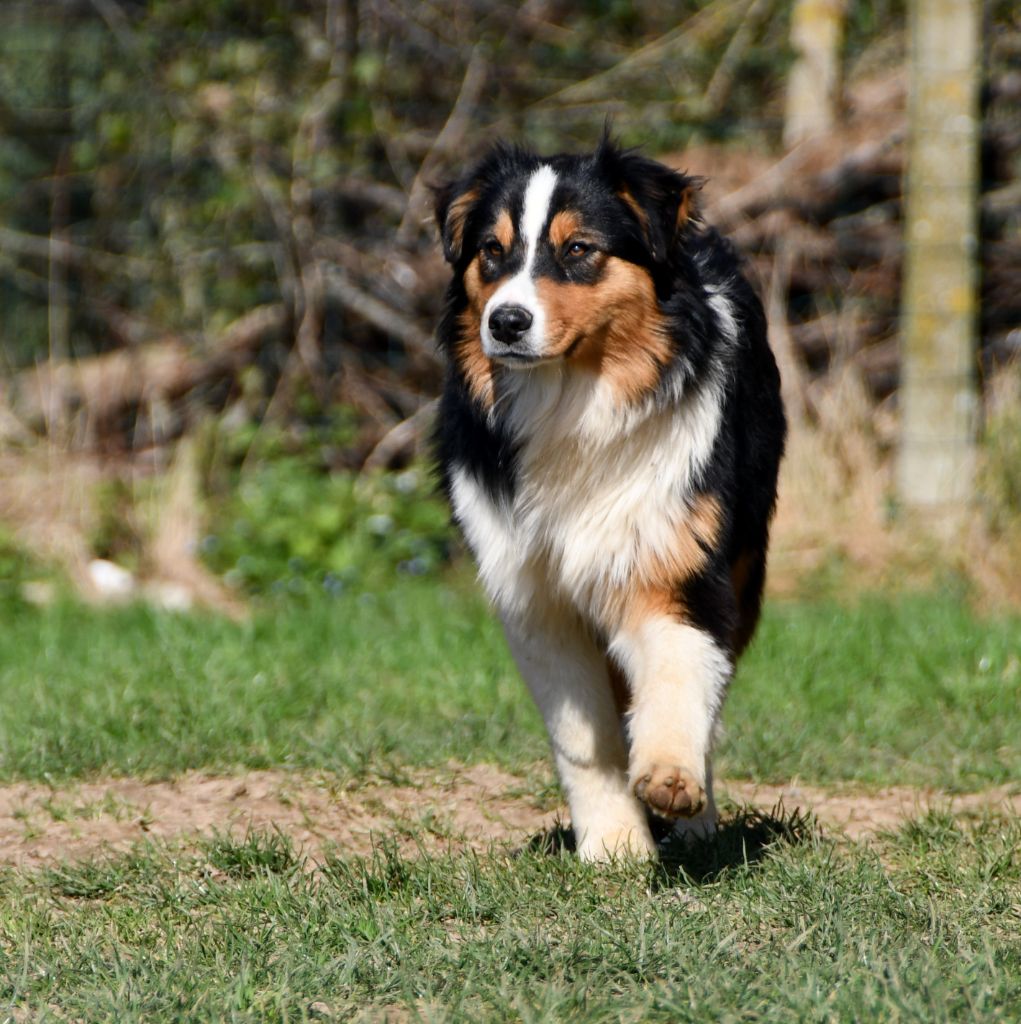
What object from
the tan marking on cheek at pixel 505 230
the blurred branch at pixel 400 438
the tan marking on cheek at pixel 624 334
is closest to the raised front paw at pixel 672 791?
the tan marking on cheek at pixel 624 334

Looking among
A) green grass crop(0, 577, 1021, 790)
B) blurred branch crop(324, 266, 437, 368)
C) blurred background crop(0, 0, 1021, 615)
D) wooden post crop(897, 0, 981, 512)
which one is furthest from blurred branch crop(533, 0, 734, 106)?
green grass crop(0, 577, 1021, 790)

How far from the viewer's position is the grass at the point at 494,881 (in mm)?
3006

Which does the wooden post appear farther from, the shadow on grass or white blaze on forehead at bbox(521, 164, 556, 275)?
white blaze on forehead at bbox(521, 164, 556, 275)

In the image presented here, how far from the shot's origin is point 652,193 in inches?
159

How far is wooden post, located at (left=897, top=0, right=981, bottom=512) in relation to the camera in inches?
332

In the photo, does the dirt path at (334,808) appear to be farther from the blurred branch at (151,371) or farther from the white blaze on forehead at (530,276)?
the blurred branch at (151,371)

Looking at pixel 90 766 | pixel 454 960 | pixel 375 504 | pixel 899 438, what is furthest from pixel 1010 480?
pixel 454 960

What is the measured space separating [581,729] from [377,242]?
6.66 metres

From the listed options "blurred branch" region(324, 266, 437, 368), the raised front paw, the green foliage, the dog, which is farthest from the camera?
"blurred branch" region(324, 266, 437, 368)

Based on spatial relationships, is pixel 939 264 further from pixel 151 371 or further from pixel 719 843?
pixel 719 843

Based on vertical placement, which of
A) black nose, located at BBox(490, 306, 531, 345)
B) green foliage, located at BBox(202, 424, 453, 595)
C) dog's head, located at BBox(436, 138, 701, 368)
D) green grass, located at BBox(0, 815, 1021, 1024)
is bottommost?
green foliage, located at BBox(202, 424, 453, 595)

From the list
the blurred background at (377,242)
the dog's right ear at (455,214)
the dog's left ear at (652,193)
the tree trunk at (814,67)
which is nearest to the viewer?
the dog's left ear at (652,193)

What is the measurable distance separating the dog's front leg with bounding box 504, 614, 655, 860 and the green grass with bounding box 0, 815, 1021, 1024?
0.18m

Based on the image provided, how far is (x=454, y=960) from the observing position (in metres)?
3.19
